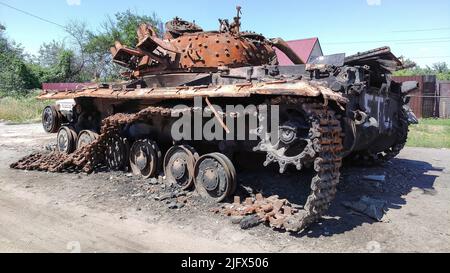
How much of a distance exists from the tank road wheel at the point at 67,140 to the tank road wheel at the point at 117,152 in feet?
4.33

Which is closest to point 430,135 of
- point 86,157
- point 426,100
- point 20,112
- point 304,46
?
point 426,100

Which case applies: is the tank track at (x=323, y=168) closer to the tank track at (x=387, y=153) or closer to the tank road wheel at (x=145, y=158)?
the tank road wheel at (x=145, y=158)

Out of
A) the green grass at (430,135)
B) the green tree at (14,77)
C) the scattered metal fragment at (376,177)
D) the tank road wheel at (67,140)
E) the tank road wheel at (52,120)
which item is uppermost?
the green tree at (14,77)

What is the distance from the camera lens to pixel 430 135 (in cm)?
1492

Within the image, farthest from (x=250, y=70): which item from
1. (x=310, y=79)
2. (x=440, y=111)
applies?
(x=440, y=111)

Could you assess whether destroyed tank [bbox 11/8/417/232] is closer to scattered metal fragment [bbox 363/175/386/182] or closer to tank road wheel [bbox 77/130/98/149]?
tank road wheel [bbox 77/130/98/149]

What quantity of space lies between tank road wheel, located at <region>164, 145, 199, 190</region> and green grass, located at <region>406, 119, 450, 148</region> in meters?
8.49

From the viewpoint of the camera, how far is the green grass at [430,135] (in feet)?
42.6

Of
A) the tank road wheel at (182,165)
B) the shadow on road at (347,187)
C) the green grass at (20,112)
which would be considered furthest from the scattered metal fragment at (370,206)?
the green grass at (20,112)

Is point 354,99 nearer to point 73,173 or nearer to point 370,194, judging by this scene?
point 370,194

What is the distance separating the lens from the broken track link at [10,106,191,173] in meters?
7.73

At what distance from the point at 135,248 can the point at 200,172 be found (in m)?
2.10

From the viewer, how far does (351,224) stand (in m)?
5.49

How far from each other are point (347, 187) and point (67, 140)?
6.01 metres
